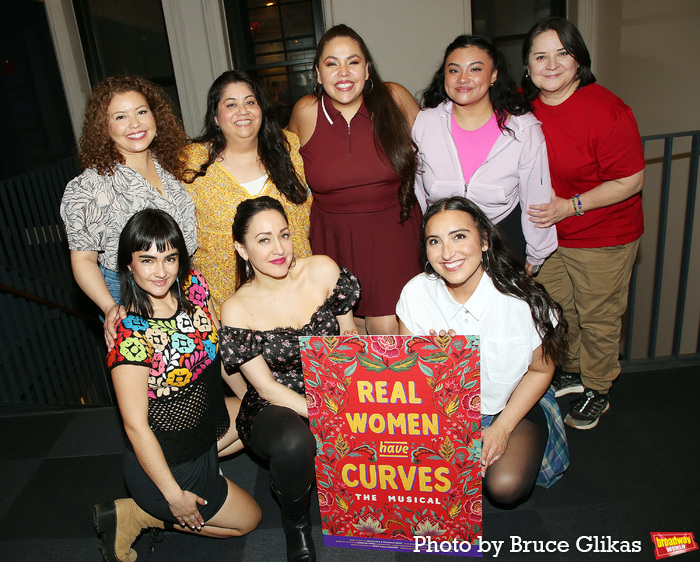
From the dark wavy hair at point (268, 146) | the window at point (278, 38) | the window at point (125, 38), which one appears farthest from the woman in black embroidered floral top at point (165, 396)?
the window at point (125, 38)

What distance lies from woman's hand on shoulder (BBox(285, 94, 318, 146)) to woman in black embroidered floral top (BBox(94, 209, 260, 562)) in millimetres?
861

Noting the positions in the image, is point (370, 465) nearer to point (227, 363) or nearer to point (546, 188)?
point (227, 363)

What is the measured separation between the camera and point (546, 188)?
203 centimetres

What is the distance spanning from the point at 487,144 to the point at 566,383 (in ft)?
4.30

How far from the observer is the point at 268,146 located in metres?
2.26

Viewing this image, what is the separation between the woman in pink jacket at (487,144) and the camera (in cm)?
199

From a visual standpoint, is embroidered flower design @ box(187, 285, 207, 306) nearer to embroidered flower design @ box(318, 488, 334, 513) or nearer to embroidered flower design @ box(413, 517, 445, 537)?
embroidered flower design @ box(318, 488, 334, 513)

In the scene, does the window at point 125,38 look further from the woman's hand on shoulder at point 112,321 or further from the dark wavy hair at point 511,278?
the dark wavy hair at point 511,278

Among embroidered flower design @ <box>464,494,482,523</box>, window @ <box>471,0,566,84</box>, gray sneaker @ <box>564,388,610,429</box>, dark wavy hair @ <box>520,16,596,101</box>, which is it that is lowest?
gray sneaker @ <box>564,388,610,429</box>

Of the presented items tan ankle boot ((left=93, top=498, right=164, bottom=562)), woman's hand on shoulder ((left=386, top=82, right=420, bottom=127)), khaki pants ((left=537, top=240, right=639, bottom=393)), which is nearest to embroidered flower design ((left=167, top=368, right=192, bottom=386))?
tan ankle boot ((left=93, top=498, right=164, bottom=562))

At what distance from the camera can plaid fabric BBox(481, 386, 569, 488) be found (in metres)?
1.90

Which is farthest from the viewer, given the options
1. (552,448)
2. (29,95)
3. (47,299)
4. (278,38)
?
(29,95)

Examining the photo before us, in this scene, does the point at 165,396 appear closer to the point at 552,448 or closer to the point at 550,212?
the point at 552,448

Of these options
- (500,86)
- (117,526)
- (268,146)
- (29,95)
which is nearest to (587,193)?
(500,86)
